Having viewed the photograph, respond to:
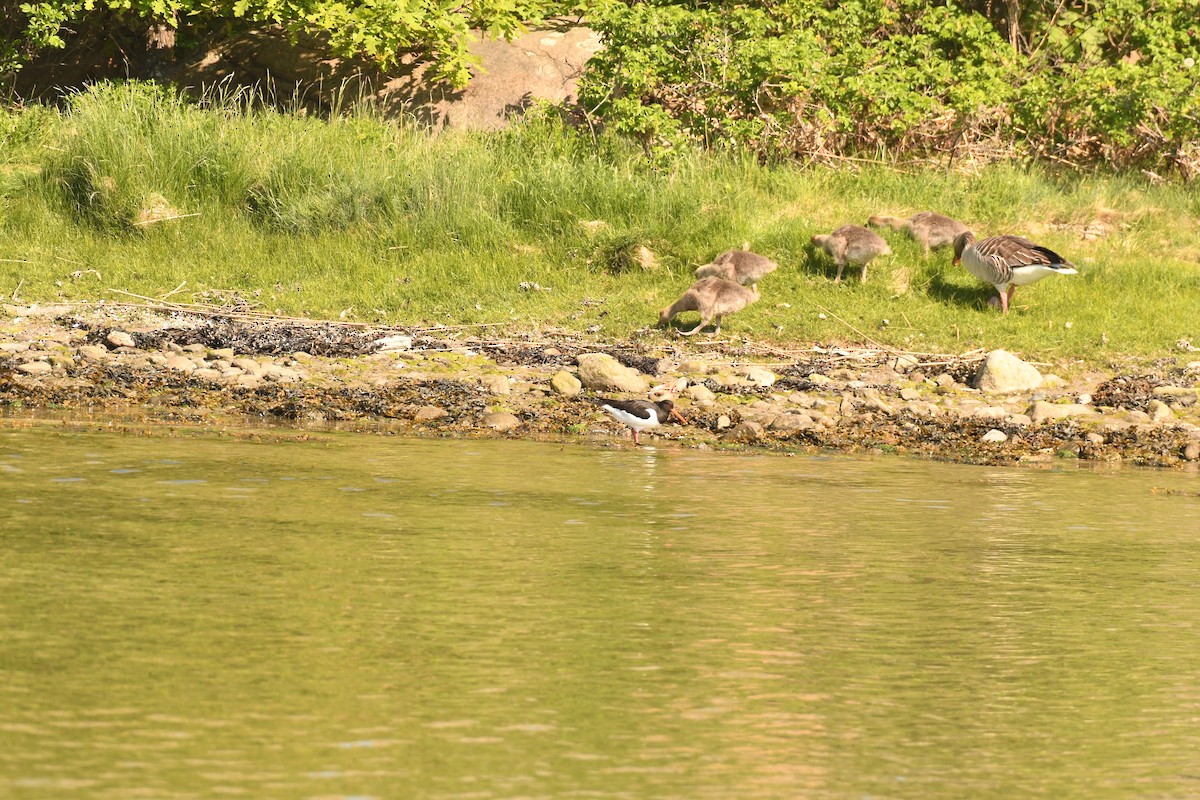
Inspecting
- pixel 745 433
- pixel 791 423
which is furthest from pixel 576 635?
pixel 791 423

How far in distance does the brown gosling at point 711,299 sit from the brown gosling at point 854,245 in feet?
3.43

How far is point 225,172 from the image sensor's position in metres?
16.4

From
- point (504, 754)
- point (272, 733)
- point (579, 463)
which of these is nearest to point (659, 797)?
point (504, 754)

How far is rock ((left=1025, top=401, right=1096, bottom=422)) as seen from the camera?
12016 mm

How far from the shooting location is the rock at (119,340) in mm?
13164

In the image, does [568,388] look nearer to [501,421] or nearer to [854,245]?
[501,421]

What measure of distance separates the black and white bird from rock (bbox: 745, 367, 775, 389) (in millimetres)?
1377

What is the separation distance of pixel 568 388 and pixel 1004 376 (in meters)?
3.39

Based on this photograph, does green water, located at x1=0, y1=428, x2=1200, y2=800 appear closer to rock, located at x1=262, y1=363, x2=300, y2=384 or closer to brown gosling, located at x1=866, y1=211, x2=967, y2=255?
rock, located at x1=262, y1=363, x2=300, y2=384

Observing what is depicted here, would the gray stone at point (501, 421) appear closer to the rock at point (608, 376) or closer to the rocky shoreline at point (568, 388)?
the rocky shoreline at point (568, 388)

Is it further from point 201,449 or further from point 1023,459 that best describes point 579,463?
point 1023,459

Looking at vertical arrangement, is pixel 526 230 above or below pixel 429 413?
above

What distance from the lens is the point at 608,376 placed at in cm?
1225

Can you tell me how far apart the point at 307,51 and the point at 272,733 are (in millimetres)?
16825
